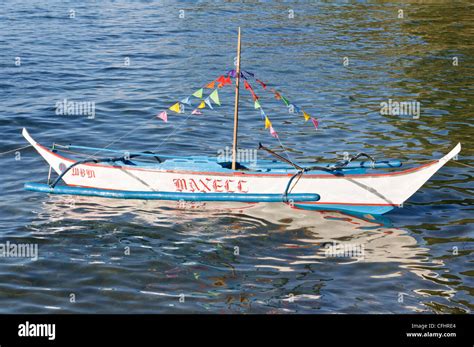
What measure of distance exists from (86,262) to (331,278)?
5624 millimetres

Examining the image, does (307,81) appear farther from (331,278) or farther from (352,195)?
(331,278)

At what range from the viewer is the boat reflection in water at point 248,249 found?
54.3 ft

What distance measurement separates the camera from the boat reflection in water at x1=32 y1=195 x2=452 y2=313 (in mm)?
16547

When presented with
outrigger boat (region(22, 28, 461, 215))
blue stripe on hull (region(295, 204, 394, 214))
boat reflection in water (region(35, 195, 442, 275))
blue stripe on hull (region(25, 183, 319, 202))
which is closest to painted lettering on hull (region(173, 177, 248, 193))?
outrigger boat (region(22, 28, 461, 215))

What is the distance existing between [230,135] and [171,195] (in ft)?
26.8

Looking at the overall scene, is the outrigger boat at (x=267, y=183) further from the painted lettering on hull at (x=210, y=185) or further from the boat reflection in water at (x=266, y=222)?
the boat reflection in water at (x=266, y=222)

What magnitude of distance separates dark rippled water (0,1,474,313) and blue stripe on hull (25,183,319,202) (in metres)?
0.68

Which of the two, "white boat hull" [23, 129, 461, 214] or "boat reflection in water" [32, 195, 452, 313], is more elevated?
"white boat hull" [23, 129, 461, 214]

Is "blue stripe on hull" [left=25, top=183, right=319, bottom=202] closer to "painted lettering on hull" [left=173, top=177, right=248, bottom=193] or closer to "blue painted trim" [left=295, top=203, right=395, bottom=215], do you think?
"painted lettering on hull" [left=173, top=177, right=248, bottom=193]

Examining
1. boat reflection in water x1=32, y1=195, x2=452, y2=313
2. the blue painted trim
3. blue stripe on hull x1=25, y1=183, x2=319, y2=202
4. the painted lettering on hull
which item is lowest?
boat reflection in water x1=32, y1=195, x2=452, y2=313

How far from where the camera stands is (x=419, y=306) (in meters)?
15.9

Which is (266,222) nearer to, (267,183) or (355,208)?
(267,183)

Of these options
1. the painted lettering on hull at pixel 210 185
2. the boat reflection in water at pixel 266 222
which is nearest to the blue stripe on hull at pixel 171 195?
the painted lettering on hull at pixel 210 185
